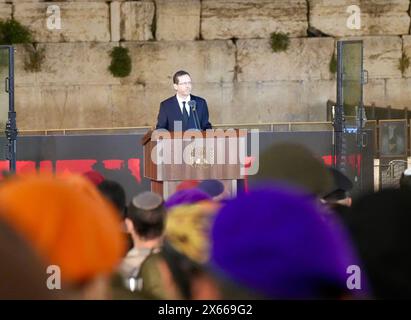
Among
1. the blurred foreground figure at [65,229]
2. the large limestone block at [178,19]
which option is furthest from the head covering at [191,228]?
the large limestone block at [178,19]

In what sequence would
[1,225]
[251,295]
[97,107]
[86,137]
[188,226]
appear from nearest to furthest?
1. [1,225]
2. [251,295]
3. [188,226]
4. [86,137]
5. [97,107]

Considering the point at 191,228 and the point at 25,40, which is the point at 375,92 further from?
the point at 191,228

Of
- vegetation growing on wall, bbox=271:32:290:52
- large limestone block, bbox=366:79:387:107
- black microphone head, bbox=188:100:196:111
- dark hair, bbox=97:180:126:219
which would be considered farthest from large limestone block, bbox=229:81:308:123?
dark hair, bbox=97:180:126:219

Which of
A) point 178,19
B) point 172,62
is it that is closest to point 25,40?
point 172,62

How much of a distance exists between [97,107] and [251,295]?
13895 mm

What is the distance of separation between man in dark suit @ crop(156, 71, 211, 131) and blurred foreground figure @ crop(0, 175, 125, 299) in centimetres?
670

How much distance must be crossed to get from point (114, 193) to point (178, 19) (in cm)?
1180

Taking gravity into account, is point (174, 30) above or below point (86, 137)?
above

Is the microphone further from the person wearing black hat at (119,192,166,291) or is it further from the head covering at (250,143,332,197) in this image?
the head covering at (250,143,332,197)

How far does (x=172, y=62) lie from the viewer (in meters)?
15.8

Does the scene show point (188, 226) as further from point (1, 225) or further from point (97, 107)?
point (97, 107)

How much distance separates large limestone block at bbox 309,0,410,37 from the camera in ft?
52.1

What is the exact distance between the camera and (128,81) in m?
15.8

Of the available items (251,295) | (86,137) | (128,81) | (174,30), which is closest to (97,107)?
(128,81)
